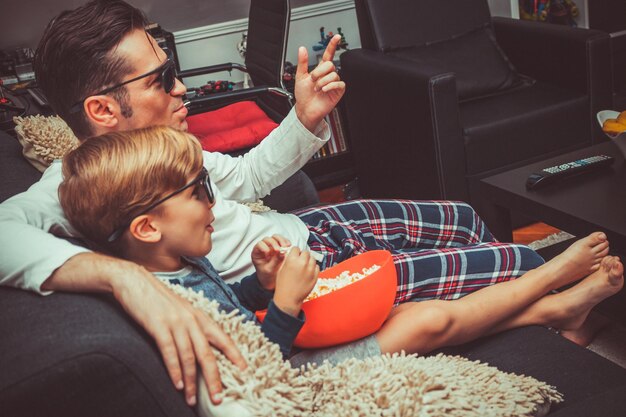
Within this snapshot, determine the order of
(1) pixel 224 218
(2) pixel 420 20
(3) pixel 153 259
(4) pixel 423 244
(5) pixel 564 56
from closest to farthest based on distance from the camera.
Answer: (3) pixel 153 259, (1) pixel 224 218, (4) pixel 423 244, (5) pixel 564 56, (2) pixel 420 20

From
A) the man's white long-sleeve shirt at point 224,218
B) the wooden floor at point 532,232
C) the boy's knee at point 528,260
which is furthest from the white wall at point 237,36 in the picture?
the boy's knee at point 528,260

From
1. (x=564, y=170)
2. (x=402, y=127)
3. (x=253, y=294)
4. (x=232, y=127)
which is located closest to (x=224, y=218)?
(x=253, y=294)

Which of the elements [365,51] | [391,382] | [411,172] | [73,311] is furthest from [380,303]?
[365,51]

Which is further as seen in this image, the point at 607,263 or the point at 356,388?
the point at 607,263

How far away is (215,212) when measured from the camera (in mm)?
1460

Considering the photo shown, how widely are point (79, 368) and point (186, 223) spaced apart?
0.42 metres

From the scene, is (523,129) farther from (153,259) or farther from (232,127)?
(153,259)

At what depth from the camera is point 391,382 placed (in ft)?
3.00

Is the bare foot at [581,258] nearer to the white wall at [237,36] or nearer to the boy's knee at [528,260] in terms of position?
the boy's knee at [528,260]

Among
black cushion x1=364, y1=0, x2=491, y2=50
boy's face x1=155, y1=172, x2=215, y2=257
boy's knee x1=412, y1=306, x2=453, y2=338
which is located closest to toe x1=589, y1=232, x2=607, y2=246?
boy's knee x1=412, y1=306, x2=453, y2=338

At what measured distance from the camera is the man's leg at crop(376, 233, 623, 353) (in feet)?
4.00

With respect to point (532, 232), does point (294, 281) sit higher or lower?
higher

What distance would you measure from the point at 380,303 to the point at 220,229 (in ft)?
1.48

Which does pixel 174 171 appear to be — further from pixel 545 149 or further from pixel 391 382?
pixel 545 149
